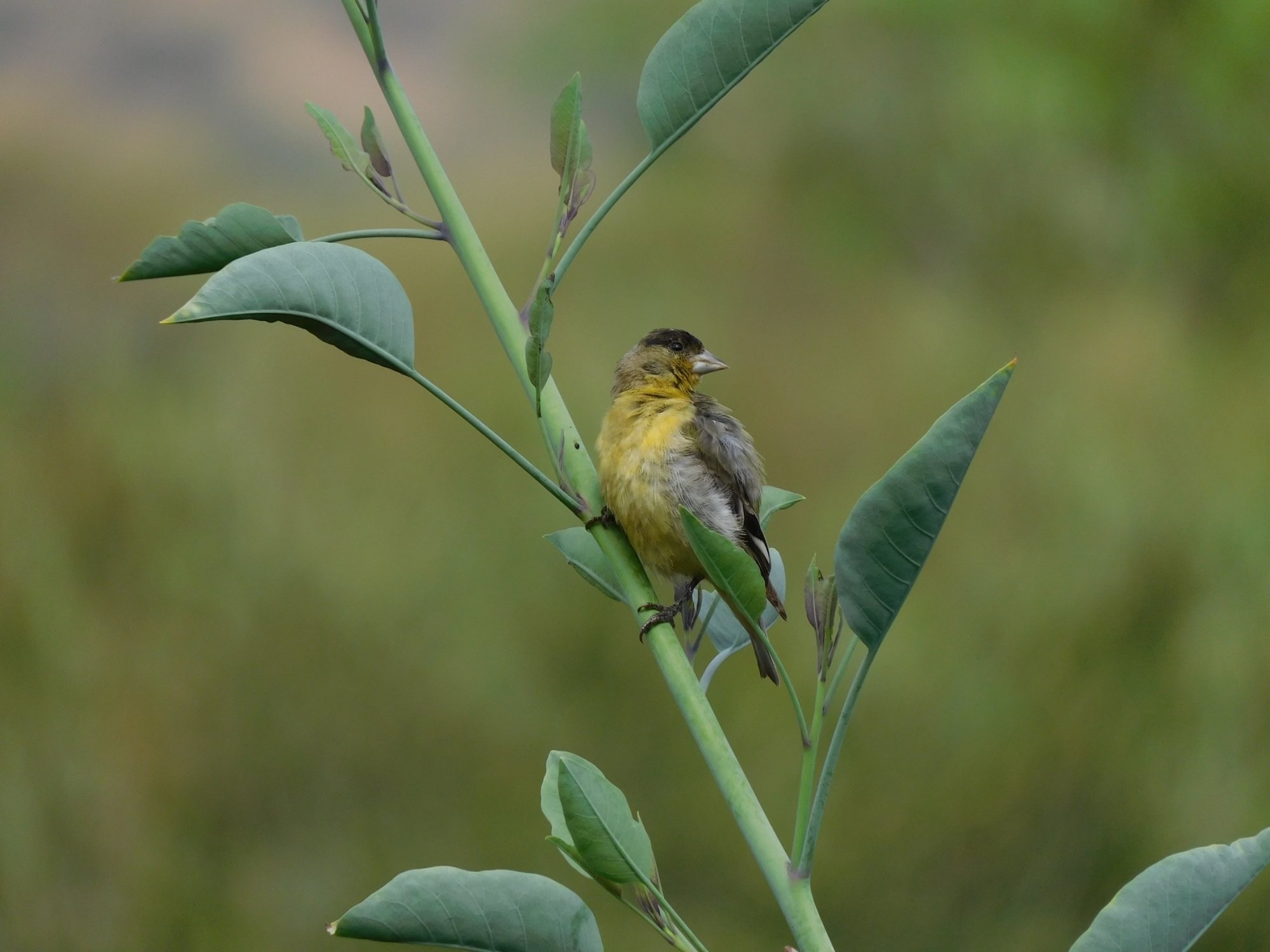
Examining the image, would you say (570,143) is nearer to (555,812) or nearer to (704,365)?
(555,812)

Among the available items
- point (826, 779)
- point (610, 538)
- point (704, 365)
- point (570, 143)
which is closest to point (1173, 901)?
point (826, 779)

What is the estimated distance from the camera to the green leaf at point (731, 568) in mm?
385

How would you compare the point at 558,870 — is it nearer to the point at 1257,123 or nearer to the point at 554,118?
the point at 554,118

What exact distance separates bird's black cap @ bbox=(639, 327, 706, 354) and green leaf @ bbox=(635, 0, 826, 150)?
504mm

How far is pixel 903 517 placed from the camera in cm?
37

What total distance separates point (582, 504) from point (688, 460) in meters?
0.47

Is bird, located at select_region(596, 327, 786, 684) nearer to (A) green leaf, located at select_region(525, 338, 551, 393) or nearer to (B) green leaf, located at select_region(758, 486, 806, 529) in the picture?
(B) green leaf, located at select_region(758, 486, 806, 529)

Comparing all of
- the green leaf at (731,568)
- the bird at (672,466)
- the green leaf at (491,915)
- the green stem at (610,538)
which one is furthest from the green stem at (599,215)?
the bird at (672,466)

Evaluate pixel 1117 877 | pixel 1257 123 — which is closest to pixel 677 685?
pixel 1117 877

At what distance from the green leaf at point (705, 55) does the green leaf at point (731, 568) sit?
0.65 ft

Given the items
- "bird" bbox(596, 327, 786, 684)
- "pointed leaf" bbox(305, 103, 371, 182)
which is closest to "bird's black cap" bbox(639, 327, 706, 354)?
"bird" bbox(596, 327, 786, 684)

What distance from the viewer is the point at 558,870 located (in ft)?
5.50

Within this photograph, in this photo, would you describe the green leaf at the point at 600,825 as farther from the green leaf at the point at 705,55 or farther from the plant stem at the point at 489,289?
the green leaf at the point at 705,55

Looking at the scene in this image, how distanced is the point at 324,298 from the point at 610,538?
138 millimetres
